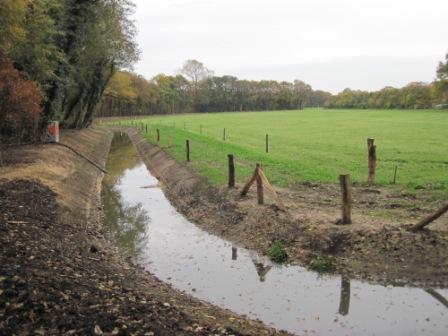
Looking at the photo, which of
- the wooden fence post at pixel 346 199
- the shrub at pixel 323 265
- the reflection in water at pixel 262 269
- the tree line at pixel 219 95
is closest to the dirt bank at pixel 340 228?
the shrub at pixel 323 265

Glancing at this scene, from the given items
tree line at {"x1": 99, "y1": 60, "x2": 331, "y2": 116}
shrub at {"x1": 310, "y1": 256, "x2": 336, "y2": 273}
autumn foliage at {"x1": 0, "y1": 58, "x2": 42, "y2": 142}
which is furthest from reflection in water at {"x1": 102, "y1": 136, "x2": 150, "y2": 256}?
tree line at {"x1": 99, "y1": 60, "x2": 331, "y2": 116}

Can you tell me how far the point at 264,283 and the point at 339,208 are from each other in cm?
574

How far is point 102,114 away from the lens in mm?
125812

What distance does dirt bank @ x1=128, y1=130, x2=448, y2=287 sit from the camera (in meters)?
12.8

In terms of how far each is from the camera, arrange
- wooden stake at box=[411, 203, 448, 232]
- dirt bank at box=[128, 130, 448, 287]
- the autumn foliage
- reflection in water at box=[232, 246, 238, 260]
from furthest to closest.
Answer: the autumn foliage → reflection in water at box=[232, 246, 238, 260] → wooden stake at box=[411, 203, 448, 232] → dirt bank at box=[128, 130, 448, 287]

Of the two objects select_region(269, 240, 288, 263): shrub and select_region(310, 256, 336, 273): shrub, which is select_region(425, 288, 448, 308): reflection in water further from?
select_region(269, 240, 288, 263): shrub

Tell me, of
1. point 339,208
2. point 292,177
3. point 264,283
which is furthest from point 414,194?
point 264,283

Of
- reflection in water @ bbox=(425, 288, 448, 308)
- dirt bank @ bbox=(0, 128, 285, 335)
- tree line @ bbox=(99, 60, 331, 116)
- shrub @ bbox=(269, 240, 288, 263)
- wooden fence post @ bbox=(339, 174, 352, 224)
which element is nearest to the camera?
dirt bank @ bbox=(0, 128, 285, 335)

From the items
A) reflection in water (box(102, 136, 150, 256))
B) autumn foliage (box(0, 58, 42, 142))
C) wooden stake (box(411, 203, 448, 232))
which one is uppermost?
autumn foliage (box(0, 58, 42, 142))

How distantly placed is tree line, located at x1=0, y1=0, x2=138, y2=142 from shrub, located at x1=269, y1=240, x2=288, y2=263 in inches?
627

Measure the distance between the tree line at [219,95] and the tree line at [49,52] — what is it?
53.4m

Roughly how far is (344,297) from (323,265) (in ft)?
5.79

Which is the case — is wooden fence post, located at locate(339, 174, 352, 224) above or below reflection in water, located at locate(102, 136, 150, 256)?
above

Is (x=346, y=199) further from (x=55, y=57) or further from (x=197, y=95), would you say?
(x=197, y=95)
